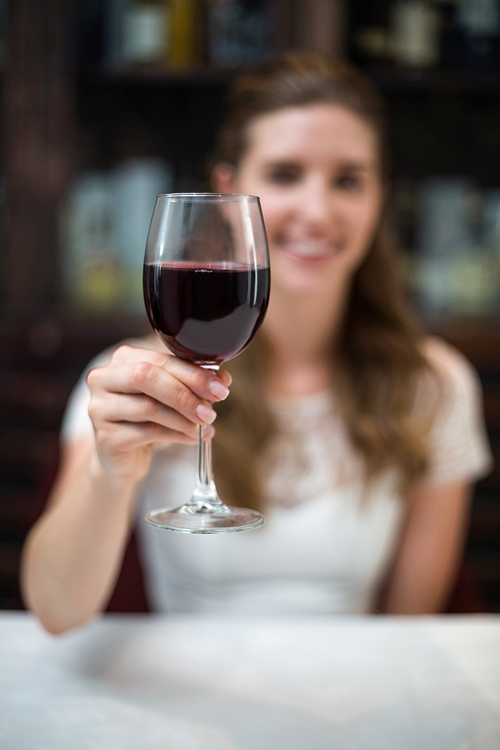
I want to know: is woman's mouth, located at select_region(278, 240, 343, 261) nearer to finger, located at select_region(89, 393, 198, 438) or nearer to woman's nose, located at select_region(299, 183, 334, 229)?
woman's nose, located at select_region(299, 183, 334, 229)

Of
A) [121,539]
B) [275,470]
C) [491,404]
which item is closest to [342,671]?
[121,539]

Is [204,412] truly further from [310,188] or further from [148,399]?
[310,188]

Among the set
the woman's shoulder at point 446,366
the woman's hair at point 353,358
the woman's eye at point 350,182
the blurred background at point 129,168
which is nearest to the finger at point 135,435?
the woman's hair at point 353,358

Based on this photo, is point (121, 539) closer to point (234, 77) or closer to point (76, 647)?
point (76, 647)

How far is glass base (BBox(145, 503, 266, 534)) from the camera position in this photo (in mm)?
639

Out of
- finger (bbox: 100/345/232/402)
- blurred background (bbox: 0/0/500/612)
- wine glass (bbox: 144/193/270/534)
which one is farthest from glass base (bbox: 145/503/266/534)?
blurred background (bbox: 0/0/500/612)

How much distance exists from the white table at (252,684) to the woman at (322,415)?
0.36 m

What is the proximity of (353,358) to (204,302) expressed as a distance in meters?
0.84

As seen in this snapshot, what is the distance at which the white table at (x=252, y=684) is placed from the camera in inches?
26.5

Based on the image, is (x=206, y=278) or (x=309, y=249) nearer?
(x=206, y=278)

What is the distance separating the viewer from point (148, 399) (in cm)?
69

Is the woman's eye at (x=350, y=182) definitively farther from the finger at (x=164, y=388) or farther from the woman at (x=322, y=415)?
the finger at (x=164, y=388)

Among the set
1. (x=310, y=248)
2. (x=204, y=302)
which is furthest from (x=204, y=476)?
(x=310, y=248)

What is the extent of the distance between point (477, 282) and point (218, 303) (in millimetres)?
1736
